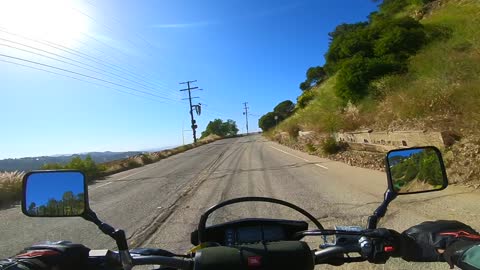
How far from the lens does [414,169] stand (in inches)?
131

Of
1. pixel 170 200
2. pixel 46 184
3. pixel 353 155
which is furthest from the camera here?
pixel 353 155

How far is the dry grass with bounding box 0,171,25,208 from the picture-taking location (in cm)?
1569

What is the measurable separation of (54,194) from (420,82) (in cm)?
1951

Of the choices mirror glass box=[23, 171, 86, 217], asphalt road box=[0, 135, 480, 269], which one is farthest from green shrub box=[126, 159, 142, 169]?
mirror glass box=[23, 171, 86, 217]

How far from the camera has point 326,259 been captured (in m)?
2.26

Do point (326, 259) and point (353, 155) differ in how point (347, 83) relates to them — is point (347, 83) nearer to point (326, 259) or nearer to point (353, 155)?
point (353, 155)

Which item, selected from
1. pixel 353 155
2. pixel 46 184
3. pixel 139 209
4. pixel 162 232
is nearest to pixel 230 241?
pixel 46 184

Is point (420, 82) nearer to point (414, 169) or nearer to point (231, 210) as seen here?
point (231, 210)

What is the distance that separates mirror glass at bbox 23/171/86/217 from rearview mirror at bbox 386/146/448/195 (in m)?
2.03

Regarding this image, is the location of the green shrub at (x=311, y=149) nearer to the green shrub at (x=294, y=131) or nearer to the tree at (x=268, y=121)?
the green shrub at (x=294, y=131)

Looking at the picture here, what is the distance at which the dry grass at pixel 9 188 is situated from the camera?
15691 millimetres

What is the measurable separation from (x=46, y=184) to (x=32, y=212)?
247 millimetres

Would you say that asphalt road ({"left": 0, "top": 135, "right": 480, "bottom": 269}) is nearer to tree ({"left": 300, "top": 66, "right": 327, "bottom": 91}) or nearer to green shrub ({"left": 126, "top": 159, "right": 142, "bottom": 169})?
green shrub ({"left": 126, "top": 159, "right": 142, "bottom": 169})

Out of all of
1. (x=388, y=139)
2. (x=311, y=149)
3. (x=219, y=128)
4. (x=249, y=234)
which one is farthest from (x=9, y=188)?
(x=219, y=128)
